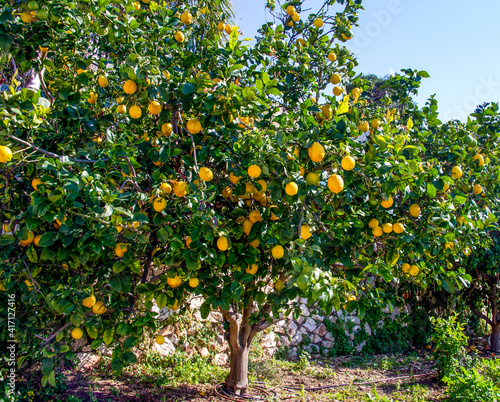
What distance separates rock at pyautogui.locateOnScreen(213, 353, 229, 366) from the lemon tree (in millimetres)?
2688

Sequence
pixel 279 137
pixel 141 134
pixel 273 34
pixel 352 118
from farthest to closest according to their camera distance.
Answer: pixel 273 34, pixel 141 134, pixel 352 118, pixel 279 137

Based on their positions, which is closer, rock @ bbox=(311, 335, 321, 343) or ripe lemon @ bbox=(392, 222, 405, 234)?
ripe lemon @ bbox=(392, 222, 405, 234)

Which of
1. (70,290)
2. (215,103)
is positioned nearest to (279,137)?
(215,103)

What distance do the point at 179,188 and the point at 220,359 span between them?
12.2 feet

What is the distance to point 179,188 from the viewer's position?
5.83ft

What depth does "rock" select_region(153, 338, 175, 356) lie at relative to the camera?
14.2ft

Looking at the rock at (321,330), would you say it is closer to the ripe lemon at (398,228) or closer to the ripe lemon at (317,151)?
the ripe lemon at (398,228)

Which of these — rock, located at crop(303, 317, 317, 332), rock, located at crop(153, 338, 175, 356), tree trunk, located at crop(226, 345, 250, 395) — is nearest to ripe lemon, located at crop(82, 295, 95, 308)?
tree trunk, located at crop(226, 345, 250, 395)

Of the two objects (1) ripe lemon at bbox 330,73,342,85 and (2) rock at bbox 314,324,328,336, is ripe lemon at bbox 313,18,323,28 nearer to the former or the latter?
(1) ripe lemon at bbox 330,73,342,85

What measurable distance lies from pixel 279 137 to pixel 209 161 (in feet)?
2.80

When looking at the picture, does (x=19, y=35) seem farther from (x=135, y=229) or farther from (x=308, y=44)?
(x=308, y=44)

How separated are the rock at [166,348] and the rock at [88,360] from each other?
649 millimetres

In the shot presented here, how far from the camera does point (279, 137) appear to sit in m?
1.62

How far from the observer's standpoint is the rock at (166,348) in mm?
4336
